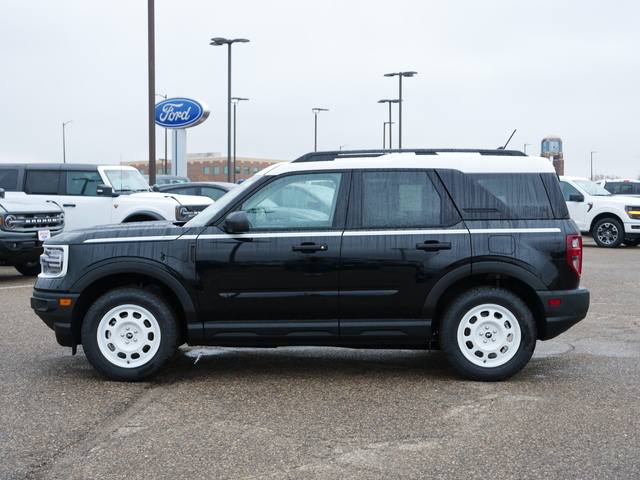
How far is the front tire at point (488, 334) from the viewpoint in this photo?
256 inches

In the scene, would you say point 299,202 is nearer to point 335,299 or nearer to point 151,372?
point 335,299

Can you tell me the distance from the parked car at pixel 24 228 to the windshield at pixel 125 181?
1829 mm

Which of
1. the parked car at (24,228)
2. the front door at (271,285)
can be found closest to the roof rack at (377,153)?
the front door at (271,285)

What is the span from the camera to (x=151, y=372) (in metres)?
6.54

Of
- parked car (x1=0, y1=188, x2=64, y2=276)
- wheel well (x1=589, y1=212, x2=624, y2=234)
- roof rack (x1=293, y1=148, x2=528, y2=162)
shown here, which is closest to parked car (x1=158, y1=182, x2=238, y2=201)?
parked car (x1=0, y1=188, x2=64, y2=276)

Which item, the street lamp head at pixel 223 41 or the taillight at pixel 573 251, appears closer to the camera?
the taillight at pixel 573 251

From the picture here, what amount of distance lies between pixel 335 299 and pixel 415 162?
1.28 metres

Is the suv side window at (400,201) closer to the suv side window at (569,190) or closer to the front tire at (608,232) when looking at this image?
the front tire at (608,232)

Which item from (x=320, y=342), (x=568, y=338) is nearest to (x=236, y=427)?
(x=320, y=342)

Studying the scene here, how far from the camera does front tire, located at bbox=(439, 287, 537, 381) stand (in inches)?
256

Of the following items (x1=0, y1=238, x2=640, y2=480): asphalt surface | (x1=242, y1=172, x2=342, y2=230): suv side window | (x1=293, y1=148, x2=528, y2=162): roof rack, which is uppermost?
(x1=293, y1=148, x2=528, y2=162): roof rack

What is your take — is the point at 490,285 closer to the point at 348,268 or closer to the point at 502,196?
the point at 502,196

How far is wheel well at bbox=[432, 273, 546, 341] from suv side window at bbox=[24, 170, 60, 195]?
36.9ft

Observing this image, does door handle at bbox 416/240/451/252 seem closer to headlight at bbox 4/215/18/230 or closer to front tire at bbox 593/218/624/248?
headlight at bbox 4/215/18/230
